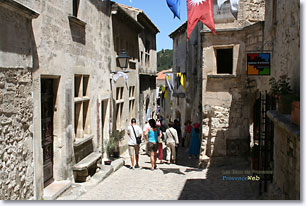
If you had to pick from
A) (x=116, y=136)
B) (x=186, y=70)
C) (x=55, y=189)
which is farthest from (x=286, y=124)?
(x=186, y=70)

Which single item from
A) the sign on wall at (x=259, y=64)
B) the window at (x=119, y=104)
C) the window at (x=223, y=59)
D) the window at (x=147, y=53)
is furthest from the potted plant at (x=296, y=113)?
the window at (x=147, y=53)

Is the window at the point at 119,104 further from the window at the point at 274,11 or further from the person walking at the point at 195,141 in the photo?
the window at the point at 274,11

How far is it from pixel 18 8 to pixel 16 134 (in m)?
1.73

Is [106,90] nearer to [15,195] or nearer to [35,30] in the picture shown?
[35,30]

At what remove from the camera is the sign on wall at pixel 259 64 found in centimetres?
694

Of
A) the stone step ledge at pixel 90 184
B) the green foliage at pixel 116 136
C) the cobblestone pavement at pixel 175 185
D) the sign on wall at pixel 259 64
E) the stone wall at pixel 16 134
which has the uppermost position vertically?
the sign on wall at pixel 259 64

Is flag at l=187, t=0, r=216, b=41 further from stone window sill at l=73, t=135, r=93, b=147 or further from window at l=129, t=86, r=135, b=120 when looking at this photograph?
window at l=129, t=86, r=135, b=120

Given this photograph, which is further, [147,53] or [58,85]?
[147,53]

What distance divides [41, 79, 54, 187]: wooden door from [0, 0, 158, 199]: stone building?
0.02m

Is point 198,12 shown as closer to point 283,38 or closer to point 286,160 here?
point 283,38

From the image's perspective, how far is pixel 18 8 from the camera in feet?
14.4

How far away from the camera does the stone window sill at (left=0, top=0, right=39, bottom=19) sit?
4.09 metres

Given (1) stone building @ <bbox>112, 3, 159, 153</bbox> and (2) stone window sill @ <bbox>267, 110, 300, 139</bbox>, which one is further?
(1) stone building @ <bbox>112, 3, 159, 153</bbox>

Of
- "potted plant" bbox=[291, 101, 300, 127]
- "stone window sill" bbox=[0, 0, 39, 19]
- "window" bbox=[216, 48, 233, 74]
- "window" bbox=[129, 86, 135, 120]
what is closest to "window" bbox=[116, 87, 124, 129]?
"window" bbox=[129, 86, 135, 120]
